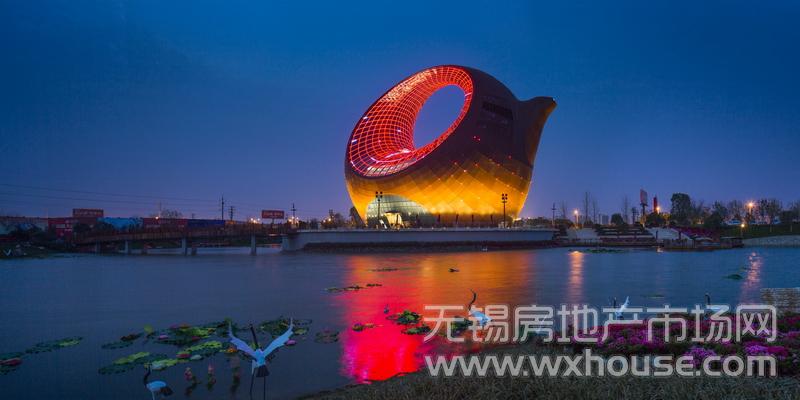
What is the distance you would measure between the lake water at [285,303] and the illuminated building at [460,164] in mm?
36109

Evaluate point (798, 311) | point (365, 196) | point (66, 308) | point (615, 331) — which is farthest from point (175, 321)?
point (365, 196)

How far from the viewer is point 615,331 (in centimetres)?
1112

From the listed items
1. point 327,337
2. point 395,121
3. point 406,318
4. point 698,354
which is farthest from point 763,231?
point 327,337

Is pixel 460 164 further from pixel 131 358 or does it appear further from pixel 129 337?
pixel 131 358

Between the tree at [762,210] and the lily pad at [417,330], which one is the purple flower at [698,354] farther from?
the tree at [762,210]

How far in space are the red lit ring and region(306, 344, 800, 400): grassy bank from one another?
67198 millimetres

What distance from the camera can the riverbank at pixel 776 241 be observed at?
70.4m

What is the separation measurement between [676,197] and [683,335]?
138 metres

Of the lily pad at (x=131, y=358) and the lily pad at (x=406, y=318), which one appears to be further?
the lily pad at (x=406, y=318)

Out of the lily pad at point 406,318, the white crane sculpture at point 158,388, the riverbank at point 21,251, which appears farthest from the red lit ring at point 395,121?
the white crane sculpture at point 158,388

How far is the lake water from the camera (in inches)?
392

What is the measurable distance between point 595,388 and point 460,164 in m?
62.3

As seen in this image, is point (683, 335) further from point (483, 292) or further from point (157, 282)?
point (157, 282)

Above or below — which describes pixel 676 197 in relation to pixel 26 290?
above
